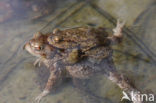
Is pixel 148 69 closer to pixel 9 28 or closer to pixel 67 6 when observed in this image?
pixel 67 6

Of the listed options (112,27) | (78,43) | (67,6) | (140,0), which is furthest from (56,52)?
(140,0)

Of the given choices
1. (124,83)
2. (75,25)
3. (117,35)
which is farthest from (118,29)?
(124,83)

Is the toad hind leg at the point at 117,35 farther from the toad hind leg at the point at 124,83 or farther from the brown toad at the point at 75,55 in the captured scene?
the toad hind leg at the point at 124,83

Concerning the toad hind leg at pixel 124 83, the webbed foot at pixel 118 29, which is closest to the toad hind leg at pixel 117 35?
the webbed foot at pixel 118 29

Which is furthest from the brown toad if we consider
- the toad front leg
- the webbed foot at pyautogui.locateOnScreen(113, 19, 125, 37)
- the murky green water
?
the webbed foot at pyautogui.locateOnScreen(113, 19, 125, 37)

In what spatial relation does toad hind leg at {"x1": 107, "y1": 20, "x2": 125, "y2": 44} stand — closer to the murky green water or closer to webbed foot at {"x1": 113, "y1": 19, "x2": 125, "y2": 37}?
webbed foot at {"x1": 113, "y1": 19, "x2": 125, "y2": 37}

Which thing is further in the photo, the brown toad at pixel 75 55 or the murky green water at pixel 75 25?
the murky green water at pixel 75 25
